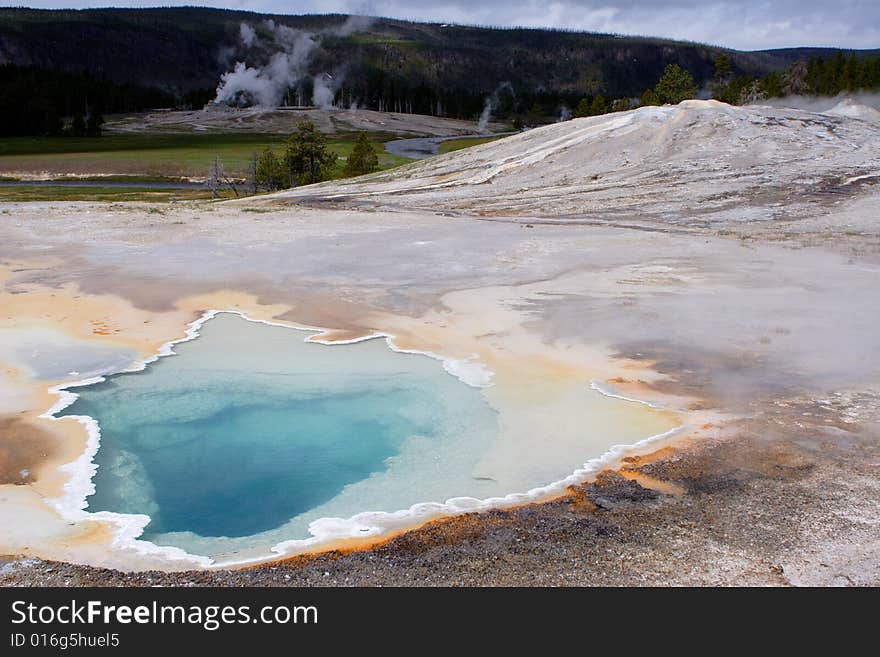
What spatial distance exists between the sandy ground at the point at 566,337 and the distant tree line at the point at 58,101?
78.8 m

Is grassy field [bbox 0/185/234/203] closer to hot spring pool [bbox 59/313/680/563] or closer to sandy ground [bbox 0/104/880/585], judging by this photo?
sandy ground [bbox 0/104/880/585]

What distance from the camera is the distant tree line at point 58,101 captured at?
94.6 metres

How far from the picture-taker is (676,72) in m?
77.8

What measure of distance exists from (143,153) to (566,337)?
69.5 meters

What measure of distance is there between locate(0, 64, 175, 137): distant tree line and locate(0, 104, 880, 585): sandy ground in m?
78.8

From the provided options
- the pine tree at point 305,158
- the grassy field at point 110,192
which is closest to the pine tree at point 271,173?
the pine tree at point 305,158

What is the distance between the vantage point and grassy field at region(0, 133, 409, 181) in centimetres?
6531

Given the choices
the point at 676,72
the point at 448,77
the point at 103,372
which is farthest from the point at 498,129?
the point at 103,372

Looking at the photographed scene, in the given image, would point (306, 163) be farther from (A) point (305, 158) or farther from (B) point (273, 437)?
(B) point (273, 437)

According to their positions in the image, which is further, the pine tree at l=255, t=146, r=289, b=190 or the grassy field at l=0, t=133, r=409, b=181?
the grassy field at l=0, t=133, r=409, b=181

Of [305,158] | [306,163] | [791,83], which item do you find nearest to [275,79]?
[791,83]

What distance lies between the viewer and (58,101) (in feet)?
354

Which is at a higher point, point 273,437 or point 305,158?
point 305,158

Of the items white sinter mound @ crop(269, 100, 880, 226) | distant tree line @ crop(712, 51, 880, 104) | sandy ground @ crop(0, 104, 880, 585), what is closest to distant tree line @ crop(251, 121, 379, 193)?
white sinter mound @ crop(269, 100, 880, 226)
